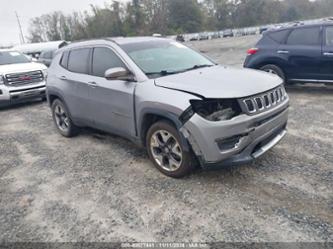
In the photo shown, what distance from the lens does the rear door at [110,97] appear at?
394cm

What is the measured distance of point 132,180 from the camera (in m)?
3.77

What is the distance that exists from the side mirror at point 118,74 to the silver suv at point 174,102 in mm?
13

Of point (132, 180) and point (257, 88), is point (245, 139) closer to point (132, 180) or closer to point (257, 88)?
point (257, 88)

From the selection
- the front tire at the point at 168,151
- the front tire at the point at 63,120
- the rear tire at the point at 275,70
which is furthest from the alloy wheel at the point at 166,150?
the rear tire at the point at 275,70

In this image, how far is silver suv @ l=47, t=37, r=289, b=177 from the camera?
3160 mm

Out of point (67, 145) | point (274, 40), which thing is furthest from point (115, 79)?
point (274, 40)

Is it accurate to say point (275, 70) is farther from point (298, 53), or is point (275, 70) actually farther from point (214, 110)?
point (214, 110)

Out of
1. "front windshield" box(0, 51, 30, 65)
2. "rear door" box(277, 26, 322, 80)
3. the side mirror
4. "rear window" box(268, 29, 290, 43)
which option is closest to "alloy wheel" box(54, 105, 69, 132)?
the side mirror

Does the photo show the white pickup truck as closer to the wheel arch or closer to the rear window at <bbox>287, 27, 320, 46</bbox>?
the wheel arch

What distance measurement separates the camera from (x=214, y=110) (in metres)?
3.25

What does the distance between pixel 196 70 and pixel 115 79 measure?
1.09 meters

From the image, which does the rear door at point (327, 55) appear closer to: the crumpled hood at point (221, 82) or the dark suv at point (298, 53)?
the dark suv at point (298, 53)

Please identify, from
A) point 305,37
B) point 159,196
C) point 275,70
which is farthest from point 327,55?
point 159,196

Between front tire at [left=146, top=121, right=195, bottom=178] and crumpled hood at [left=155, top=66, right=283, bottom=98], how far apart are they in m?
0.51
